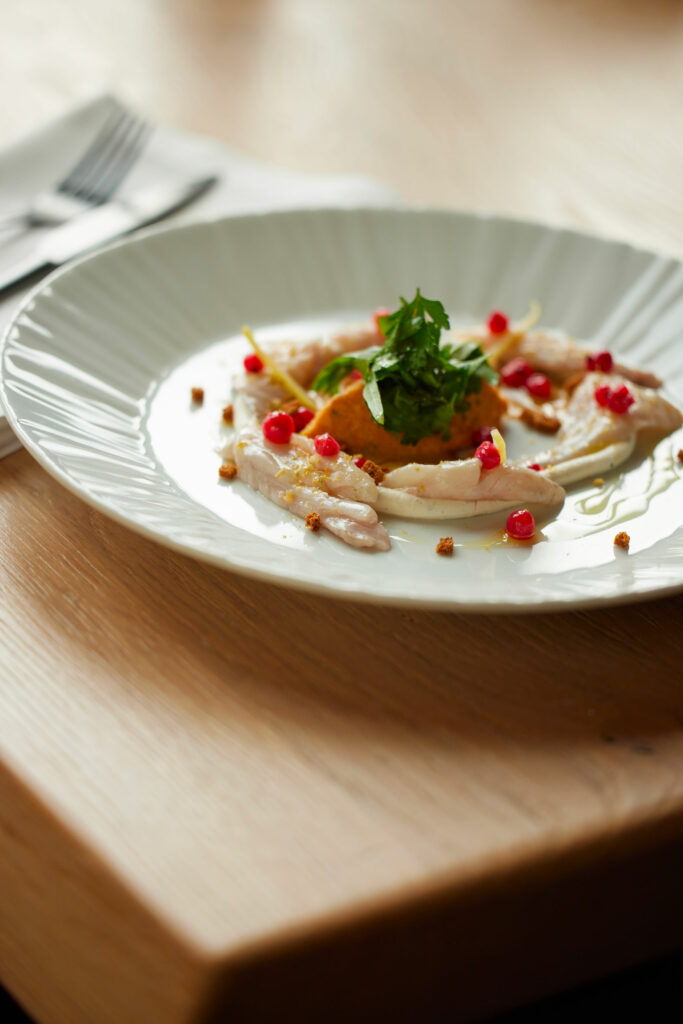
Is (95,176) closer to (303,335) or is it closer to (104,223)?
(104,223)

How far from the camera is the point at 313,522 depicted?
1576mm

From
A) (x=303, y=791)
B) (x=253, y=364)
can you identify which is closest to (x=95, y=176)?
(x=253, y=364)

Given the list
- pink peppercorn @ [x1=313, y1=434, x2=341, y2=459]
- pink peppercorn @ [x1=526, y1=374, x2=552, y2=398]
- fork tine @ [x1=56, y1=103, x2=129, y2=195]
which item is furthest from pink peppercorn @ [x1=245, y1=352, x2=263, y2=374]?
fork tine @ [x1=56, y1=103, x2=129, y2=195]

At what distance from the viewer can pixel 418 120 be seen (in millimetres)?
3596

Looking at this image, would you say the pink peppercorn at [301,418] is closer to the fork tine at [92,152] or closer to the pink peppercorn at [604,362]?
the pink peppercorn at [604,362]

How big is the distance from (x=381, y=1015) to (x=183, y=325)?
1430mm

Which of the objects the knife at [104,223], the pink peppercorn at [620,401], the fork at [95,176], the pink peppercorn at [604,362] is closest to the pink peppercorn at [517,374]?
the pink peppercorn at [604,362]

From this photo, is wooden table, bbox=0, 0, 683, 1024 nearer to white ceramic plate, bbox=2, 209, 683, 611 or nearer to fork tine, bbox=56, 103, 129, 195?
white ceramic plate, bbox=2, 209, 683, 611

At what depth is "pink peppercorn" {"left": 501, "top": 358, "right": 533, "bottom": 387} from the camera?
7.11ft

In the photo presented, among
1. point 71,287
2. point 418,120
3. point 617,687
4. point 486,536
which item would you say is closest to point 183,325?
point 71,287

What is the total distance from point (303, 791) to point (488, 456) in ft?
2.52

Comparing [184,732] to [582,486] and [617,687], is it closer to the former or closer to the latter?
[617,687]

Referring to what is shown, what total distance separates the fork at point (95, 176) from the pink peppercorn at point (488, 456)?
1.34 m

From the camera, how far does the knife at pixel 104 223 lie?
2.22 meters
